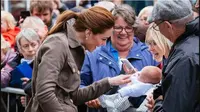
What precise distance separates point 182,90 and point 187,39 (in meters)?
0.36

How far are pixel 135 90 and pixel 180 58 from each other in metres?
1.14

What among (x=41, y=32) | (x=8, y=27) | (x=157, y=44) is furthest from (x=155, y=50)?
(x=8, y=27)

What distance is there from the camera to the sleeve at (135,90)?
14.8 feet

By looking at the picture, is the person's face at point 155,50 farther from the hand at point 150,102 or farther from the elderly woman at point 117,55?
the hand at point 150,102

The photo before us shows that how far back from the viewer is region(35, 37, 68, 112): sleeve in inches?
153

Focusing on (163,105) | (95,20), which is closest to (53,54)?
(95,20)

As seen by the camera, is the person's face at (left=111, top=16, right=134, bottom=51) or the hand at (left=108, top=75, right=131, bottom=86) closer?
the hand at (left=108, top=75, right=131, bottom=86)

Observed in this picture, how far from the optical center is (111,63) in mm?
4949

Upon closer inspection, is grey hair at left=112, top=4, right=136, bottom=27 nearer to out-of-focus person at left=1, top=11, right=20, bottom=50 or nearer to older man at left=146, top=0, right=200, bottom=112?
older man at left=146, top=0, right=200, bottom=112

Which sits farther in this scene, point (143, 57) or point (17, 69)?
point (17, 69)

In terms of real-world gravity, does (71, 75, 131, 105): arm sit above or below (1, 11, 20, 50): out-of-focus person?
above

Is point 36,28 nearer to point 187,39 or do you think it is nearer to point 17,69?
point 17,69

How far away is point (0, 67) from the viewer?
6.07 m

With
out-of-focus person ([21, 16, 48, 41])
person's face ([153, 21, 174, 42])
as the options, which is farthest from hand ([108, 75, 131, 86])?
out-of-focus person ([21, 16, 48, 41])
